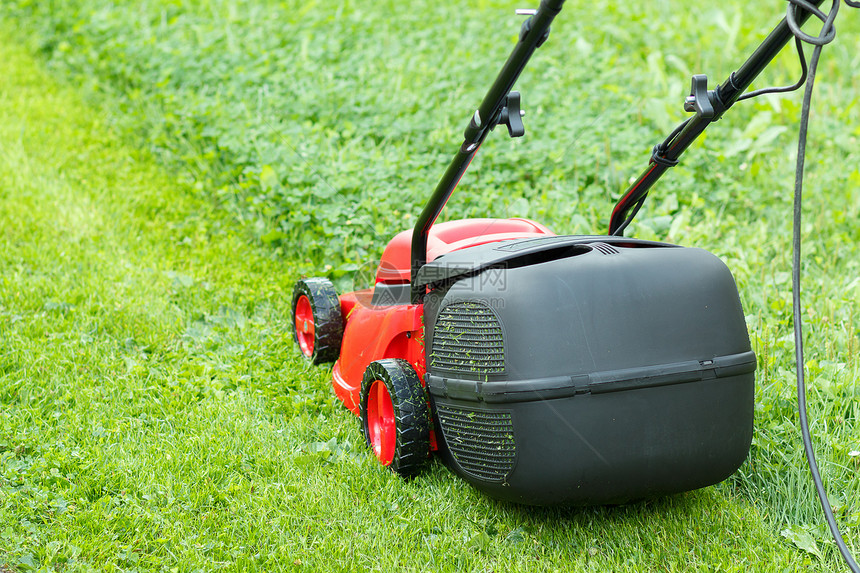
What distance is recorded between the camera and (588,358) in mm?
1874

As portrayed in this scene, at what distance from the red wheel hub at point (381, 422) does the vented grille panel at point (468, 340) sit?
0.34 meters

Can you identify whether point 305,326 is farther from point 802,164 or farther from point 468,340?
point 802,164

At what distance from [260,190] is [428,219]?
219 centimetres

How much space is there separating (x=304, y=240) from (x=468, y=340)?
205 centimetres

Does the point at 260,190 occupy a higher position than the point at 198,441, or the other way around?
the point at 260,190

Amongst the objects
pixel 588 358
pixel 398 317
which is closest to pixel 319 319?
pixel 398 317

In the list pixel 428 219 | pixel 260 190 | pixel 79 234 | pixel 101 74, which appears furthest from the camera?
pixel 101 74

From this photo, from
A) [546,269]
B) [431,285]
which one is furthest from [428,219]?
[546,269]

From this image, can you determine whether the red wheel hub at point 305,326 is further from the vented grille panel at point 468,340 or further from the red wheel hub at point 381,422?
the vented grille panel at point 468,340

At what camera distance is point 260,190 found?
427 cm

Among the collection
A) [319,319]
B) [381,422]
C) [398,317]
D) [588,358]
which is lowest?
[381,422]

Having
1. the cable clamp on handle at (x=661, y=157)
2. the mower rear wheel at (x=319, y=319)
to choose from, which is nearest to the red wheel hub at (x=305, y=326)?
the mower rear wheel at (x=319, y=319)

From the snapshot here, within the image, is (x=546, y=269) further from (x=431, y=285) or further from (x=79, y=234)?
(x=79, y=234)

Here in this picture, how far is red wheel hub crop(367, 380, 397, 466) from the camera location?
7.91 ft
